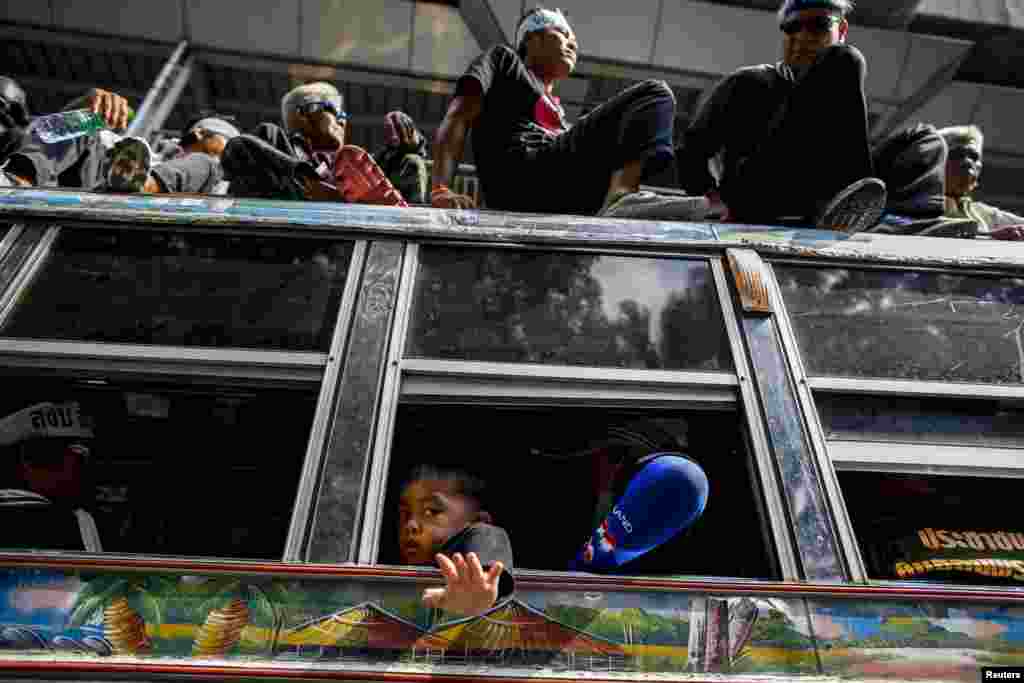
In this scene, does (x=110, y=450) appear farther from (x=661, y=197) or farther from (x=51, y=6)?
(x=51, y=6)

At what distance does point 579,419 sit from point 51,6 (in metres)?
10.0

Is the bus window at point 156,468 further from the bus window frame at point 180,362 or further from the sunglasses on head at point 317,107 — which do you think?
the sunglasses on head at point 317,107

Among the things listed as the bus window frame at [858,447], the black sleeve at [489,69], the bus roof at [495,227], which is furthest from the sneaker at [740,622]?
the black sleeve at [489,69]

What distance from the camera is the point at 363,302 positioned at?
2176mm

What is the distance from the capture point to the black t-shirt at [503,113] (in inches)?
137

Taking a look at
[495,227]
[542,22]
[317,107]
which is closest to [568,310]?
[495,227]

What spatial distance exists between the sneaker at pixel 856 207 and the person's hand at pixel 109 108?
157 inches

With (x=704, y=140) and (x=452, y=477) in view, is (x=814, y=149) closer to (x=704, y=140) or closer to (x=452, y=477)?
(x=704, y=140)

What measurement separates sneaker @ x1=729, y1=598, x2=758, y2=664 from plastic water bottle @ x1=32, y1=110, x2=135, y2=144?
12.5ft

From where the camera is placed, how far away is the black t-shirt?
348 centimetres

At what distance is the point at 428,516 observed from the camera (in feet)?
7.26

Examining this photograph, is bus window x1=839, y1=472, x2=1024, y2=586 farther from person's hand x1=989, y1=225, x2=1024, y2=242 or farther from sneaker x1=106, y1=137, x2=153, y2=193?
sneaker x1=106, y1=137, x2=153, y2=193

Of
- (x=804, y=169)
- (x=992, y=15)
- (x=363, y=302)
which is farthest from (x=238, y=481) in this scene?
(x=992, y=15)

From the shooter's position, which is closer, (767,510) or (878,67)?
(767,510)
